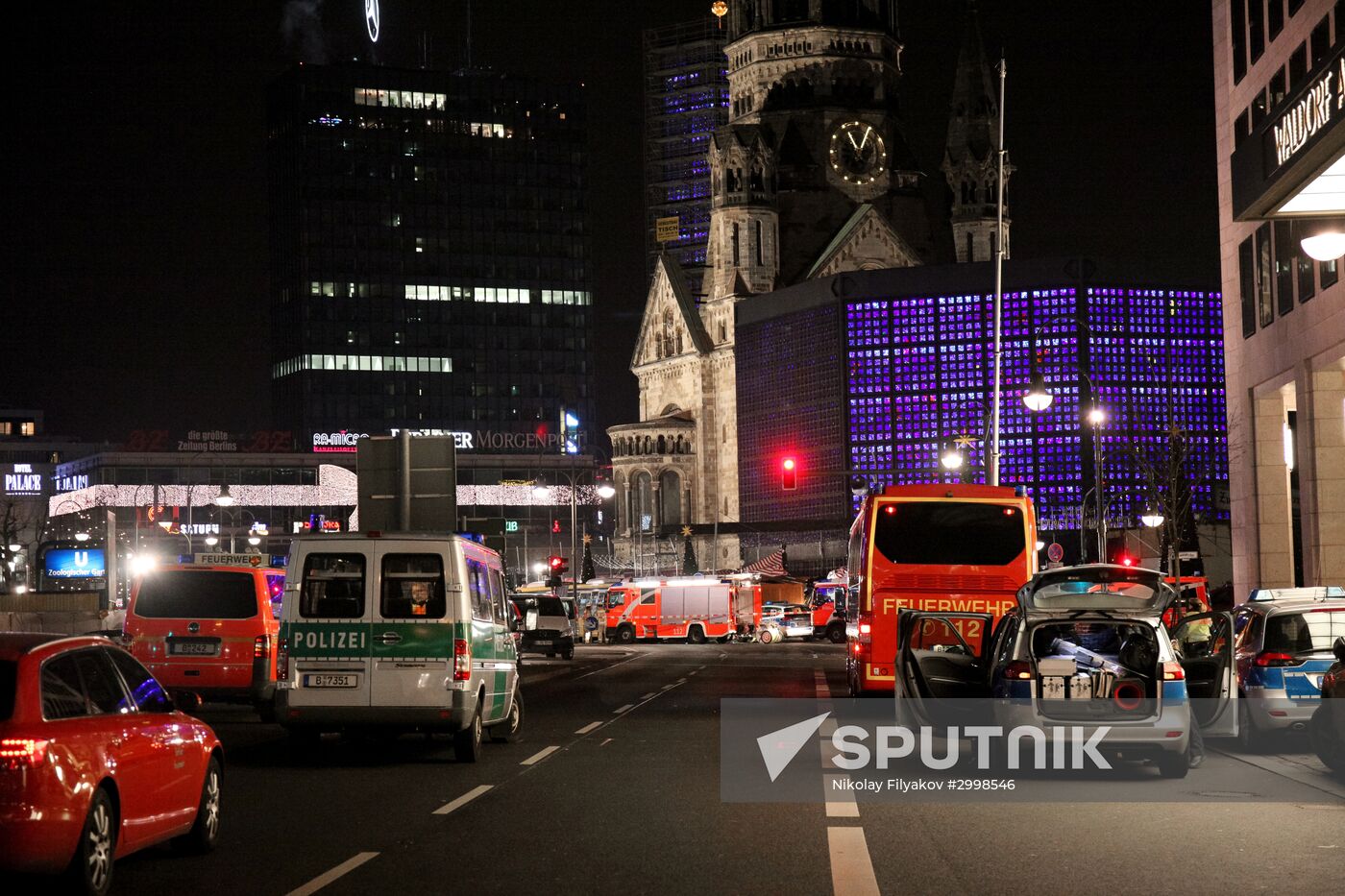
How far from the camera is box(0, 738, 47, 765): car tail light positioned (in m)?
9.02

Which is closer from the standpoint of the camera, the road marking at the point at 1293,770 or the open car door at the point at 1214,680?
the road marking at the point at 1293,770

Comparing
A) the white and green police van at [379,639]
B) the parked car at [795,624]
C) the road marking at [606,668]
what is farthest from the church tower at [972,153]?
the white and green police van at [379,639]

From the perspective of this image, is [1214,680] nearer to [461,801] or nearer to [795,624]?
[461,801]

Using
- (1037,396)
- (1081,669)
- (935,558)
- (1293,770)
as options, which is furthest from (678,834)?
(1037,396)

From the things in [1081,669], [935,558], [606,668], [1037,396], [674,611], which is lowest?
[606,668]

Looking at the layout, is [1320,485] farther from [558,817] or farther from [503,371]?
[503,371]

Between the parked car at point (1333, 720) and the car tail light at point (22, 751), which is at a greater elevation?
the car tail light at point (22, 751)

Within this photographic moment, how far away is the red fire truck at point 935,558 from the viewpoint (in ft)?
80.3

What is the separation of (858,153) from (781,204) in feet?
21.7

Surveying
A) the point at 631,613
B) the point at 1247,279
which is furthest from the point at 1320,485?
the point at 631,613

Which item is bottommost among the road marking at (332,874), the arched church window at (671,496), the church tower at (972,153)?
the road marking at (332,874)

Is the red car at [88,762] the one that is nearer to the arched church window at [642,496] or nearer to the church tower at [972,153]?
the church tower at [972,153]

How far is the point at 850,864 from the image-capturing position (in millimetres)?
10891

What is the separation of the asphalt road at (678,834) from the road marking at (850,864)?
19 mm
